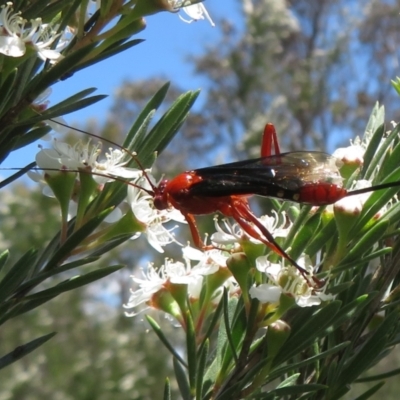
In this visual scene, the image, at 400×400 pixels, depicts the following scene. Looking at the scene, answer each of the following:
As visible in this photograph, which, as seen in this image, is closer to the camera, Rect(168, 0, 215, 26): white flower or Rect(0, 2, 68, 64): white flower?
Rect(0, 2, 68, 64): white flower

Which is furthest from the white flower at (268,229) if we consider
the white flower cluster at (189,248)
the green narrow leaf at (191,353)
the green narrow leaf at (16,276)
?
the green narrow leaf at (16,276)

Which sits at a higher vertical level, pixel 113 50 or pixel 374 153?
pixel 113 50

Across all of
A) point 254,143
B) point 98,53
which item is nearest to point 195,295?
point 98,53

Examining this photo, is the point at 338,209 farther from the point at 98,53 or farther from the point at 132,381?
the point at 132,381

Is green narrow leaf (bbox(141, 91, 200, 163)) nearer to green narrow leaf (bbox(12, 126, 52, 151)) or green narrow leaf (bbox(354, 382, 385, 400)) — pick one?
green narrow leaf (bbox(12, 126, 52, 151))

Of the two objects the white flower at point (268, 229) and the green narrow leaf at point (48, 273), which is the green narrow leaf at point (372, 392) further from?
the green narrow leaf at point (48, 273)

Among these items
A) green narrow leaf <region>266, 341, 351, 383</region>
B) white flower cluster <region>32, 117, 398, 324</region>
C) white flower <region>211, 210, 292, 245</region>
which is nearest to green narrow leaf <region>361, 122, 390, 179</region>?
white flower cluster <region>32, 117, 398, 324</region>

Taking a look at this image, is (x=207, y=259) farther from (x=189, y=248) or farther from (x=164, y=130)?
(x=164, y=130)

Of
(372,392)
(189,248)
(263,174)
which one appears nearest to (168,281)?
(189,248)
